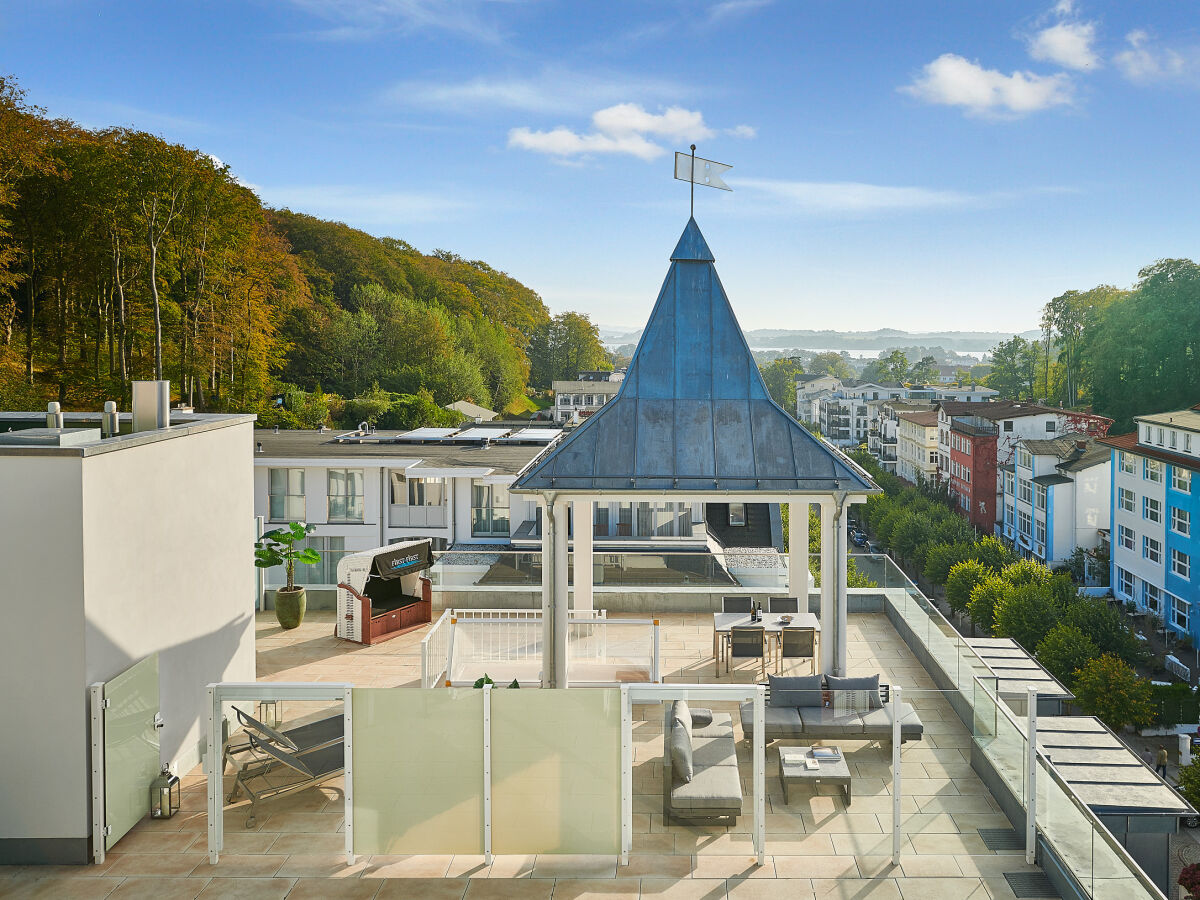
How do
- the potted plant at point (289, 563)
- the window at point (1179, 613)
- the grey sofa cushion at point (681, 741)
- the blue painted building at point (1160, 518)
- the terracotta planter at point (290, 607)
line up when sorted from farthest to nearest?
the window at point (1179, 613), the blue painted building at point (1160, 518), the terracotta planter at point (290, 607), the potted plant at point (289, 563), the grey sofa cushion at point (681, 741)

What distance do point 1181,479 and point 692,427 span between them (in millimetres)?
41402

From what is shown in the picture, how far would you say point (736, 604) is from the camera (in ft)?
43.1

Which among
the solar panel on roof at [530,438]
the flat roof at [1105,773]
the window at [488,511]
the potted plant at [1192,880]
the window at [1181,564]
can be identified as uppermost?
the solar panel on roof at [530,438]

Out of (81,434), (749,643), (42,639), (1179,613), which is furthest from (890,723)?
(1179,613)

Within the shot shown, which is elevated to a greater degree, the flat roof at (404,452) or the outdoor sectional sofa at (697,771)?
the flat roof at (404,452)

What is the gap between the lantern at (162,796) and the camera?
7.71m

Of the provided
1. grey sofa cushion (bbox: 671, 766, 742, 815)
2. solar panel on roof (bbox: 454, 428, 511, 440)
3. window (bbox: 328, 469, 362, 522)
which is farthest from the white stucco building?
solar panel on roof (bbox: 454, 428, 511, 440)

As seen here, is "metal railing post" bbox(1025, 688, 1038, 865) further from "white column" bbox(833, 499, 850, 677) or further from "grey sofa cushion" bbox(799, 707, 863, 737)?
"white column" bbox(833, 499, 850, 677)

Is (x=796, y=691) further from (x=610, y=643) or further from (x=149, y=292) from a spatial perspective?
(x=149, y=292)

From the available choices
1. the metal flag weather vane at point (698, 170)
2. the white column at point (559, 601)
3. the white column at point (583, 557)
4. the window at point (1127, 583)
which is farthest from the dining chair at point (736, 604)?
the window at point (1127, 583)

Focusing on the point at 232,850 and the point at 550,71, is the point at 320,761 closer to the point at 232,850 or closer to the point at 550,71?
the point at 232,850

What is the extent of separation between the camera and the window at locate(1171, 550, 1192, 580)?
4162 centimetres

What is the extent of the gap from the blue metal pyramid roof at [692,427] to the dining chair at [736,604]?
367cm

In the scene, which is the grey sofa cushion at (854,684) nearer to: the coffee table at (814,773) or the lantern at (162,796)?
the coffee table at (814,773)
